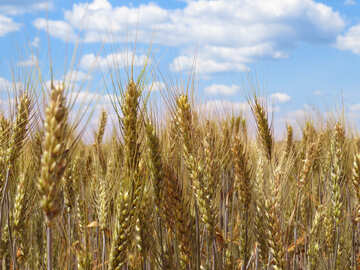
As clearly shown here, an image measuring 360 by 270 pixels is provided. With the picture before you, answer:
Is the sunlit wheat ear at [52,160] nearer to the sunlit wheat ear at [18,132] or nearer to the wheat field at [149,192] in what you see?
the wheat field at [149,192]

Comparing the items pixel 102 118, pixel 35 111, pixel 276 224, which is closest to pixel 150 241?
pixel 276 224

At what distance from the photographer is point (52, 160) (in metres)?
1.58

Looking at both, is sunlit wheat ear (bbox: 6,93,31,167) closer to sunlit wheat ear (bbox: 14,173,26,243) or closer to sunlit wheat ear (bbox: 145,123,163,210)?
sunlit wheat ear (bbox: 14,173,26,243)

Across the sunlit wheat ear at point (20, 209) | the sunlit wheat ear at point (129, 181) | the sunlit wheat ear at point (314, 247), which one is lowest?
the sunlit wheat ear at point (314, 247)

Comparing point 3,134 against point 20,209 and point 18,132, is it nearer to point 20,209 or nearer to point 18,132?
point 18,132

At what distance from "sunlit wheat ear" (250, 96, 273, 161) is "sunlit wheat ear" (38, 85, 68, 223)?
8.12 feet

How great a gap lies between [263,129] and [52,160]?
8.40ft

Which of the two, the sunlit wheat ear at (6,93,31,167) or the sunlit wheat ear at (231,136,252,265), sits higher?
the sunlit wheat ear at (6,93,31,167)

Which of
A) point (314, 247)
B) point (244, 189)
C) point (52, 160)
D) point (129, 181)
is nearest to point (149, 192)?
point (129, 181)

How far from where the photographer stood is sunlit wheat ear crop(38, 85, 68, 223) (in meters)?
1.58

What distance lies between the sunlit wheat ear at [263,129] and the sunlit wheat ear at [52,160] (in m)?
2.47

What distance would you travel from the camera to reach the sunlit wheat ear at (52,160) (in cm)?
158

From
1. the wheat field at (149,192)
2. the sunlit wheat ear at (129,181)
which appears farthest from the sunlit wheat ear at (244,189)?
the sunlit wheat ear at (129,181)

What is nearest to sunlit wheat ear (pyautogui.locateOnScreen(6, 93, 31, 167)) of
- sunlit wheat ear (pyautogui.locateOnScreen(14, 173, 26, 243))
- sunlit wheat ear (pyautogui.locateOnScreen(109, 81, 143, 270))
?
sunlit wheat ear (pyautogui.locateOnScreen(14, 173, 26, 243))
